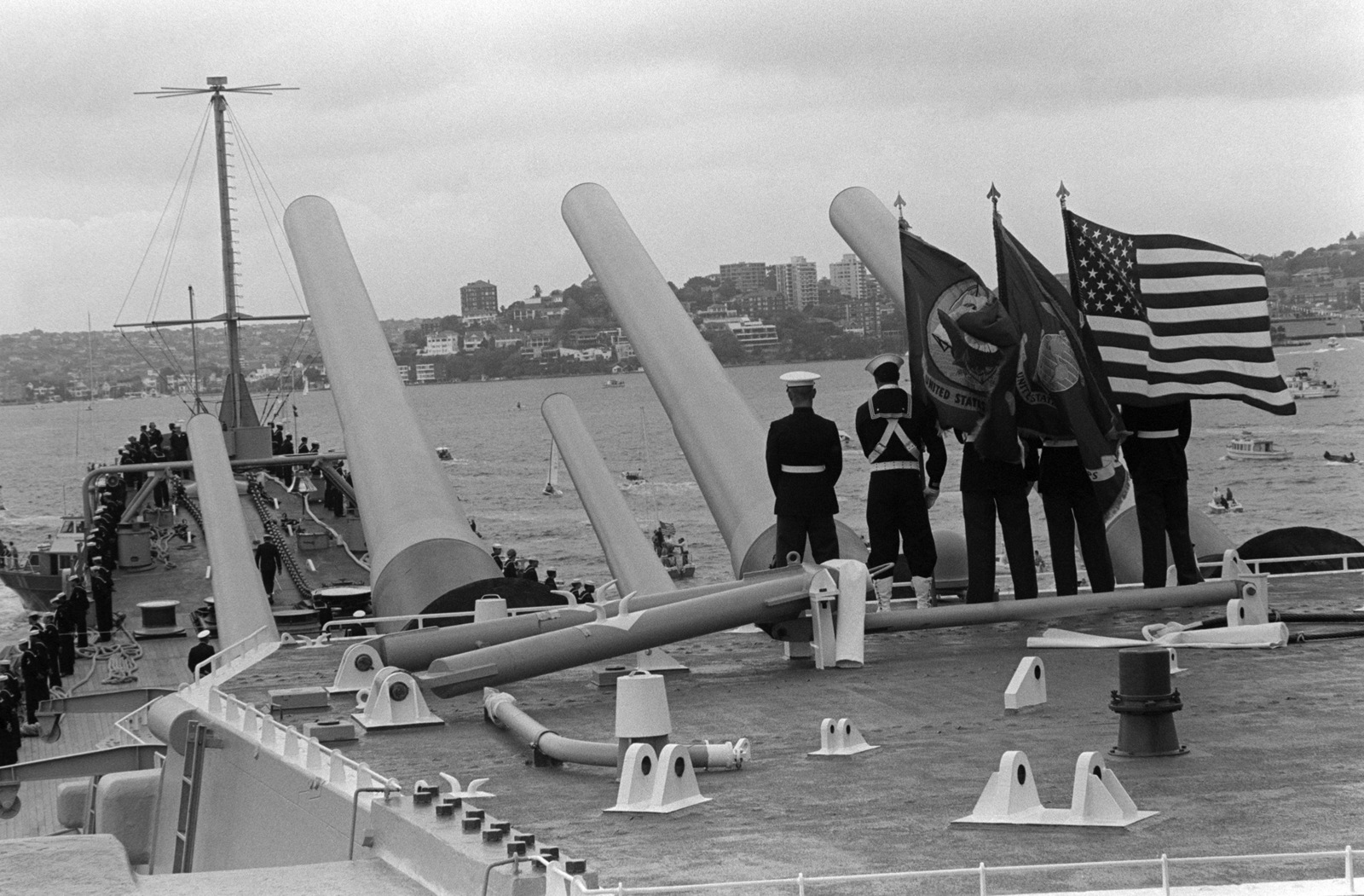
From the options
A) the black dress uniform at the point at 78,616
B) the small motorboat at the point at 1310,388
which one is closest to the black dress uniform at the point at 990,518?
the black dress uniform at the point at 78,616

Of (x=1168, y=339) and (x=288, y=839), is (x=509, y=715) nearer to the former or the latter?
(x=288, y=839)

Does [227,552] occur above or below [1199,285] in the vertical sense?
below

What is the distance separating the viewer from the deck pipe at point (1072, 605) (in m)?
12.5

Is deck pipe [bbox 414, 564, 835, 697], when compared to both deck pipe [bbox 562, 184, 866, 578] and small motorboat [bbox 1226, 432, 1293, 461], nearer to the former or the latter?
deck pipe [bbox 562, 184, 866, 578]

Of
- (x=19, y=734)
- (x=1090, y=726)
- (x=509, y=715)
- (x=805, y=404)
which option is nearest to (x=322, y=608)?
(x=19, y=734)

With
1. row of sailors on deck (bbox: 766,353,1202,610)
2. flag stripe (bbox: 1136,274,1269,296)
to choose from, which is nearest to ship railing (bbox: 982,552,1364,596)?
row of sailors on deck (bbox: 766,353,1202,610)

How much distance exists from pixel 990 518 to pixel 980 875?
326 inches

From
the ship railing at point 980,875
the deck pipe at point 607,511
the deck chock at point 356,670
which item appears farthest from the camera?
the deck pipe at point 607,511

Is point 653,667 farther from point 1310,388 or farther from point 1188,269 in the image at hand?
point 1310,388

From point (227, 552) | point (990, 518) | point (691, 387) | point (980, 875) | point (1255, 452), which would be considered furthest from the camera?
point (1255, 452)

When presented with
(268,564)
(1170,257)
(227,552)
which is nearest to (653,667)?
(1170,257)

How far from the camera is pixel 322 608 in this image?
2494cm

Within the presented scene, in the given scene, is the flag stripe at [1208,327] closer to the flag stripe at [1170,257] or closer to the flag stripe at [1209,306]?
the flag stripe at [1209,306]

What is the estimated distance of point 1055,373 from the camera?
502 inches
